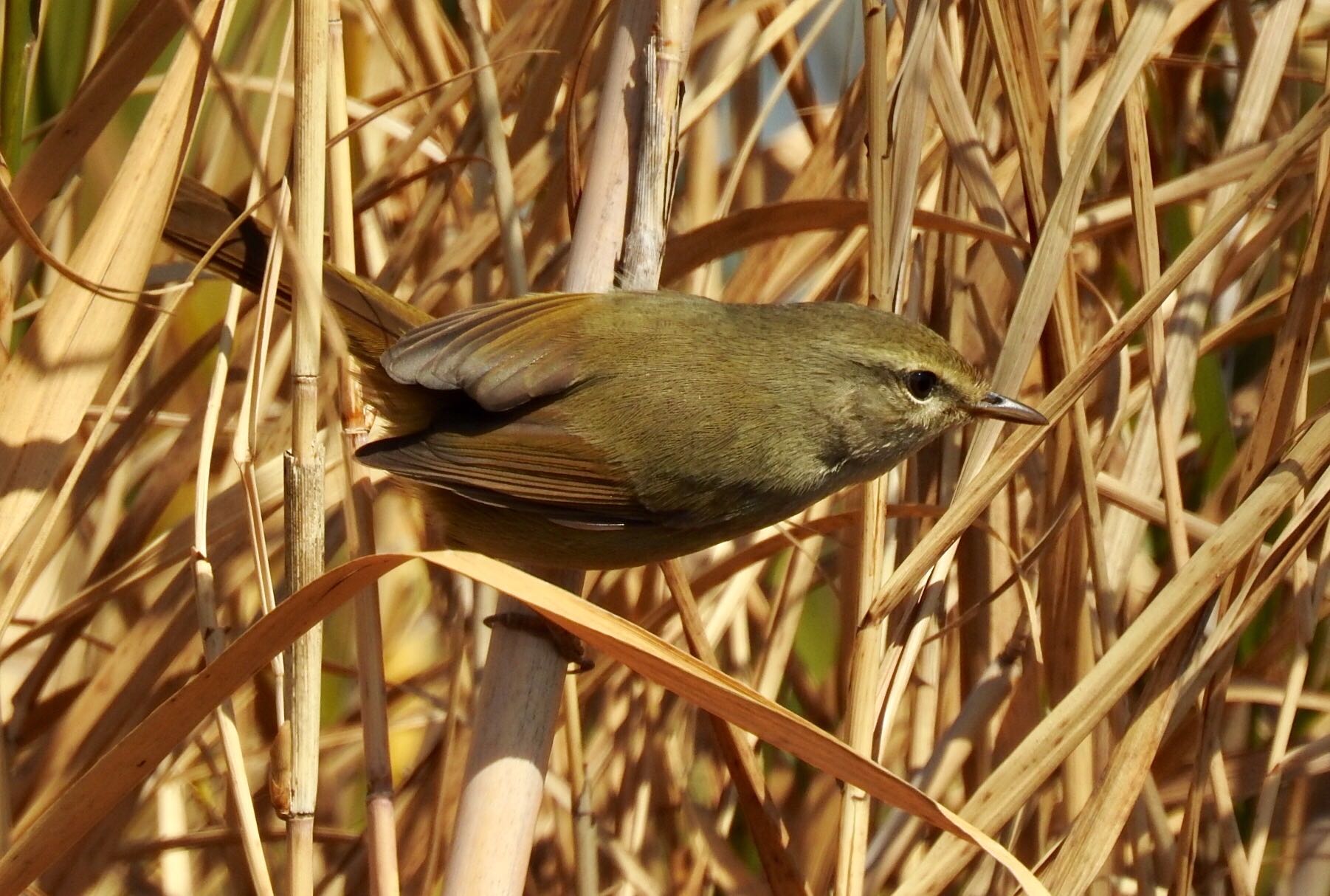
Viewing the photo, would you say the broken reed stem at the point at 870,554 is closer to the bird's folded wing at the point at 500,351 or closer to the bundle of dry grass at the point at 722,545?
the bundle of dry grass at the point at 722,545

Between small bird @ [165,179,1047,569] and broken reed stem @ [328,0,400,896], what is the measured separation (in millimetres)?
203

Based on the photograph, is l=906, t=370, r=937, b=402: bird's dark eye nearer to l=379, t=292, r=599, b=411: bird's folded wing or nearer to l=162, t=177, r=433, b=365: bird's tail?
l=379, t=292, r=599, b=411: bird's folded wing

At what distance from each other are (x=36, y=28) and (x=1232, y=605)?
1933mm

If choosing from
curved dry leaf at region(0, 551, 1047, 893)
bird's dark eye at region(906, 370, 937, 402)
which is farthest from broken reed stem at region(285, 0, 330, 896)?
bird's dark eye at region(906, 370, 937, 402)

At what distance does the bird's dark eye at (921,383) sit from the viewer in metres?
2.11

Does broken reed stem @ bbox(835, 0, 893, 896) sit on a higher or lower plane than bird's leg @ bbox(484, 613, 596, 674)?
higher

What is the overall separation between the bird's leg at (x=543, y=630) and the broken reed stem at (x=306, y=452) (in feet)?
1.41

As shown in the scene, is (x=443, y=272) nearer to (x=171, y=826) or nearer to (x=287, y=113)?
(x=287, y=113)

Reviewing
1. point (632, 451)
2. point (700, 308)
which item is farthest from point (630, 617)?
point (700, 308)

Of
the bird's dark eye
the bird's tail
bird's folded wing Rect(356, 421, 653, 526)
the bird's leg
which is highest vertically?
the bird's tail

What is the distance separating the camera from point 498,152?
2107 mm

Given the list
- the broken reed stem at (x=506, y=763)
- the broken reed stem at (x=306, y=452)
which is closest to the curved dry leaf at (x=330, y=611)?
the broken reed stem at (x=306, y=452)

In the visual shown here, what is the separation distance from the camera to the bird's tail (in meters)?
2.04

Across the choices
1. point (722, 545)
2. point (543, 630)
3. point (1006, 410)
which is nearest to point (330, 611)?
point (543, 630)
